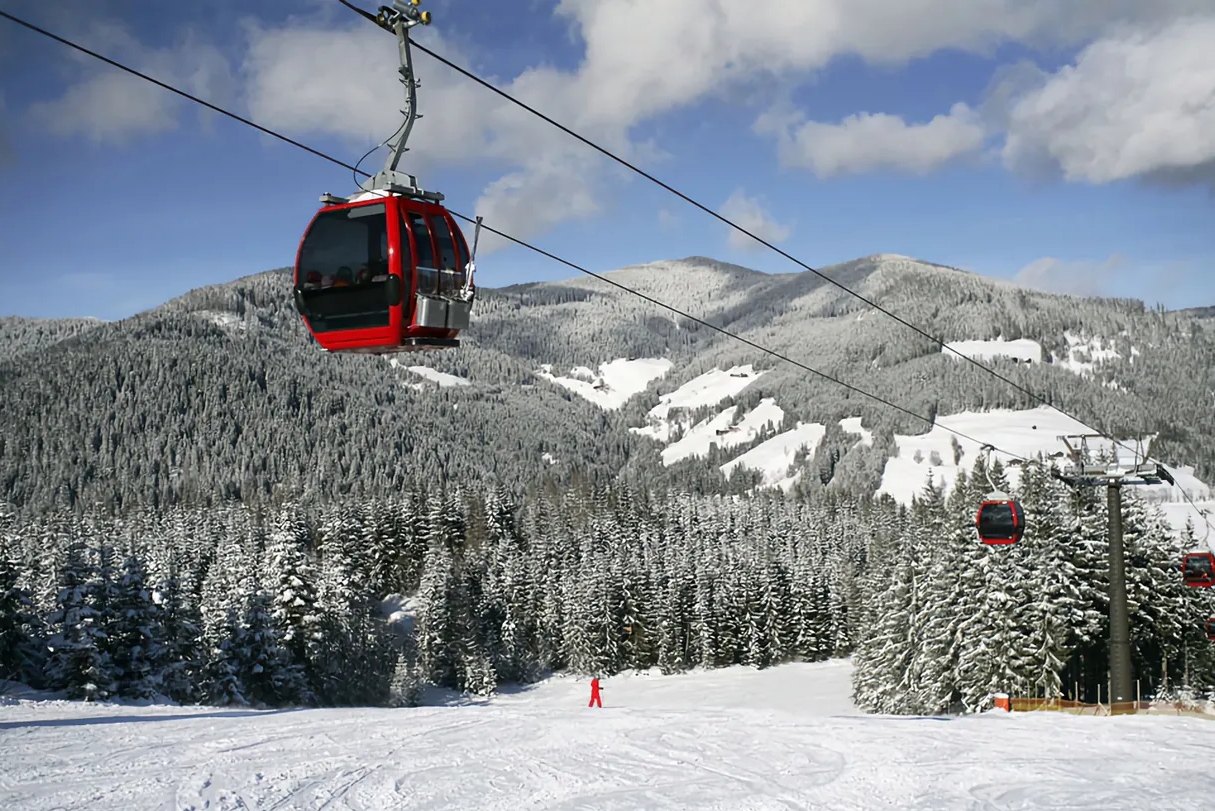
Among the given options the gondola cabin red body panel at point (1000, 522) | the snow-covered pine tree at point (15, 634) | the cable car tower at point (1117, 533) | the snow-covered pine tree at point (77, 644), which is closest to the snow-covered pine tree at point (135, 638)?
the snow-covered pine tree at point (77, 644)

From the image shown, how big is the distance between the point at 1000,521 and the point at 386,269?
21316 mm

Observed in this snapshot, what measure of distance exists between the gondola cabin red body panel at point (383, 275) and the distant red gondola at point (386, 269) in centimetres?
1

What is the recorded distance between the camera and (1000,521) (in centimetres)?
2897

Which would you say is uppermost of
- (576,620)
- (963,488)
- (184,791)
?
(963,488)

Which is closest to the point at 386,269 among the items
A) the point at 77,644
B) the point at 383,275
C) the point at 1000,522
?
the point at 383,275

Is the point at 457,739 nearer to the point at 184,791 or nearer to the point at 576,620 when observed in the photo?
the point at 184,791

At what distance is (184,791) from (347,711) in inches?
434

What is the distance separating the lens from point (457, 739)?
65.4 ft

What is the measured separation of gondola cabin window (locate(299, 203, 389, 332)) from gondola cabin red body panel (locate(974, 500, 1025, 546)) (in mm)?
20684

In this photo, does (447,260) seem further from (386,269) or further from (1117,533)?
(1117,533)

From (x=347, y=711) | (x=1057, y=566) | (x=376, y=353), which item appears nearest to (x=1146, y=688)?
(x=1057, y=566)

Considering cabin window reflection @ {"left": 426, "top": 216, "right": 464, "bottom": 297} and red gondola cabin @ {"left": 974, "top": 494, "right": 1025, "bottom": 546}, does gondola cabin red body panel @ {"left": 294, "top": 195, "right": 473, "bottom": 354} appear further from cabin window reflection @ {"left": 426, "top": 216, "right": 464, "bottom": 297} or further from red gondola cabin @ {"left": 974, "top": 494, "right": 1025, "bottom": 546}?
red gondola cabin @ {"left": 974, "top": 494, "right": 1025, "bottom": 546}

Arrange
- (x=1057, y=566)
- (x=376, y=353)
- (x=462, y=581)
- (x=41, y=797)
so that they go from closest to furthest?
1. (x=41, y=797)
2. (x=376, y=353)
3. (x=1057, y=566)
4. (x=462, y=581)

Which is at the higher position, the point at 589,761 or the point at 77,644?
the point at 589,761
